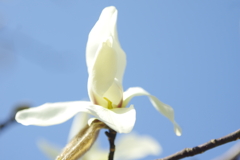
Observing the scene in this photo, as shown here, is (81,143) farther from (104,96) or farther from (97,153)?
(97,153)

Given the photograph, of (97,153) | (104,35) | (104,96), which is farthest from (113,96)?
(97,153)

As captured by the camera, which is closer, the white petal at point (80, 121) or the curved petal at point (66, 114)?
the curved petal at point (66, 114)

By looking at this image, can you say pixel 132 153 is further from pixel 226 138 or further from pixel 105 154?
pixel 226 138

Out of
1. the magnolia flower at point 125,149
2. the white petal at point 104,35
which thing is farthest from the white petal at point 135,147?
the white petal at point 104,35

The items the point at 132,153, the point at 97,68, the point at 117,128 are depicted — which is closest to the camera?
the point at 117,128

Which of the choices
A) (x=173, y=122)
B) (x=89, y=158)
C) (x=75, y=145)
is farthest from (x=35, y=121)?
(x=89, y=158)

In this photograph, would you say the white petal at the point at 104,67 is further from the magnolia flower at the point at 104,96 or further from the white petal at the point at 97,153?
the white petal at the point at 97,153
